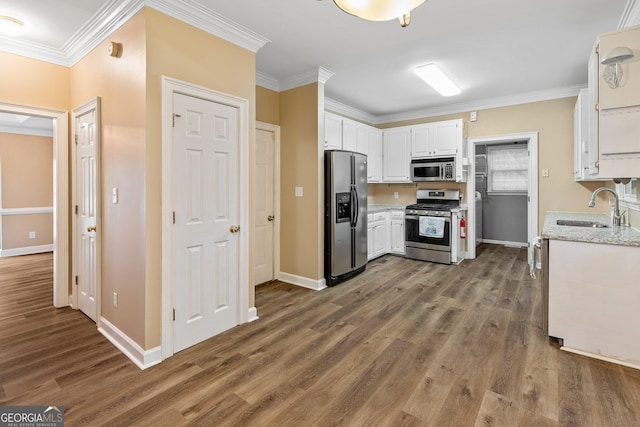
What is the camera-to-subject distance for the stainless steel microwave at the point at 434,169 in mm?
5289

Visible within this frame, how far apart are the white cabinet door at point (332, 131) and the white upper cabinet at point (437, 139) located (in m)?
1.65

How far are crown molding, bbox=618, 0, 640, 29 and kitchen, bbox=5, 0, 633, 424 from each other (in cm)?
227

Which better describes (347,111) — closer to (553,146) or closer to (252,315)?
(553,146)

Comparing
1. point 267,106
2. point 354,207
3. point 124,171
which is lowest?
point 354,207

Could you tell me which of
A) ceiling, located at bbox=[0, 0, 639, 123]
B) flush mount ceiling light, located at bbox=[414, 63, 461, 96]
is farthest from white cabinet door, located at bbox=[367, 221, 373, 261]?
flush mount ceiling light, located at bbox=[414, 63, 461, 96]

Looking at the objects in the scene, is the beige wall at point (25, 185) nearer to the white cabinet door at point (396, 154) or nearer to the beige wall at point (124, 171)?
the beige wall at point (124, 171)

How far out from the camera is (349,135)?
16.9ft

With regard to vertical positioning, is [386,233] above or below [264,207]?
below

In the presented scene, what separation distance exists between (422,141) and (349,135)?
1448 millimetres

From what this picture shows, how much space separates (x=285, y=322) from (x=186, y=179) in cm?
161

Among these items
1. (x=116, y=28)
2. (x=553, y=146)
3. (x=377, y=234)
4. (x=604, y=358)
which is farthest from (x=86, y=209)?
(x=553, y=146)

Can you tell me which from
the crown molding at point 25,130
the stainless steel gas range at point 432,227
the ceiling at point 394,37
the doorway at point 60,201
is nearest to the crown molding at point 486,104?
the ceiling at point 394,37

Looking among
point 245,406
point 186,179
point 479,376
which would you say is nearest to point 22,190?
point 186,179

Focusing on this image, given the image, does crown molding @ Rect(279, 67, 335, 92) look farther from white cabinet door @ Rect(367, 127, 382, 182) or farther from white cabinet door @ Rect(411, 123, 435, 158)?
white cabinet door @ Rect(411, 123, 435, 158)
